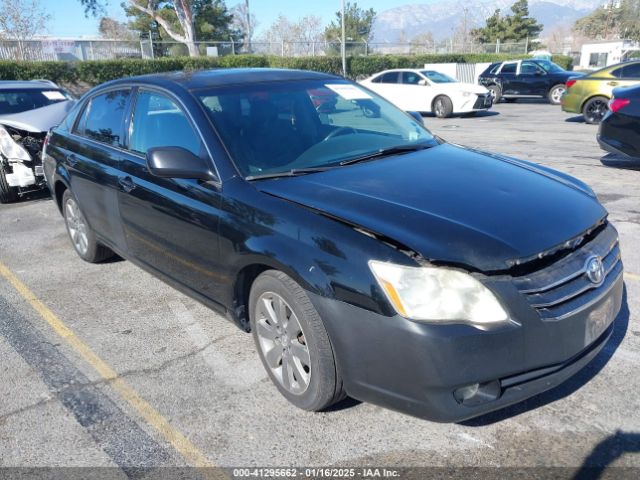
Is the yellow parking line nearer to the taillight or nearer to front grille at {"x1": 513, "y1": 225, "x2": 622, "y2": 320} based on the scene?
front grille at {"x1": 513, "y1": 225, "x2": 622, "y2": 320}

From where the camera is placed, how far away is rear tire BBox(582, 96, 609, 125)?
13406mm

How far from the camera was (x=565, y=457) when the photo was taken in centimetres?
251

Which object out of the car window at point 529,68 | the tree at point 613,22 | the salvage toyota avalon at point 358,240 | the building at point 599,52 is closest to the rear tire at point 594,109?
the car window at point 529,68

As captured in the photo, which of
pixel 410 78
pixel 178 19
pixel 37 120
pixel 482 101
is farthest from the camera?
pixel 178 19

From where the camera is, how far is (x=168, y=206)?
3.53 meters

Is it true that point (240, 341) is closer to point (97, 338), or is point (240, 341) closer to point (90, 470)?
point (97, 338)

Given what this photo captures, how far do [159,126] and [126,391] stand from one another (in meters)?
1.71

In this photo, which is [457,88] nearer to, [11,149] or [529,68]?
[529,68]

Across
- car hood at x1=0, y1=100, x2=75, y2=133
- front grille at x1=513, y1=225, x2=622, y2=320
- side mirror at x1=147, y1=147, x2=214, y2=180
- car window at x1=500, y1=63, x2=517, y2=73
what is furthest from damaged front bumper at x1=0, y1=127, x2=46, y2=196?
car window at x1=500, y1=63, x2=517, y2=73

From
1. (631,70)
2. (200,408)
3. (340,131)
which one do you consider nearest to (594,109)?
(631,70)

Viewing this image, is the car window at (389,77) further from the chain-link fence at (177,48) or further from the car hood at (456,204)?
the chain-link fence at (177,48)

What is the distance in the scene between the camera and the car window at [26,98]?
858 centimetres

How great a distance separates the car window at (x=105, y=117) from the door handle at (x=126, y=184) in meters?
0.32

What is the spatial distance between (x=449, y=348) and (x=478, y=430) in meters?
0.72
